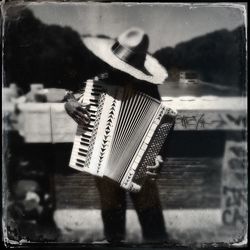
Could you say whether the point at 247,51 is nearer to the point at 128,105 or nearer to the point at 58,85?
the point at 128,105

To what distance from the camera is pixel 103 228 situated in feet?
10.2

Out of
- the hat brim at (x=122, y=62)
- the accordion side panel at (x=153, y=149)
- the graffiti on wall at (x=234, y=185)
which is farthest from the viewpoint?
the graffiti on wall at (x=234, y=185)

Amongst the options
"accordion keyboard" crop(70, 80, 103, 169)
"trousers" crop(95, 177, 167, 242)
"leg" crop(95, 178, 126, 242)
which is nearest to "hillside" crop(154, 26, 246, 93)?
"accordion keyboard" crop(70, 80, 103, 169)

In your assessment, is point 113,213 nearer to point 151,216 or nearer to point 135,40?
point 151,216

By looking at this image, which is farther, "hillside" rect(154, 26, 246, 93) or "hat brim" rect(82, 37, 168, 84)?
"hillside" rect(154, 26, 246, 93)

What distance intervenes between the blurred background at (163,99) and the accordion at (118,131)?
25 centimetres

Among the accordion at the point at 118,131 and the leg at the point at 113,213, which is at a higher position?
the accordion at the point at 118,131

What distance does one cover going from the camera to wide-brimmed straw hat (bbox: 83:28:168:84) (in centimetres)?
260

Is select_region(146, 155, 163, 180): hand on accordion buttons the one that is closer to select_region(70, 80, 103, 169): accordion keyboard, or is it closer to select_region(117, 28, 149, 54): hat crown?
select_region(70, 80, 103, 169): accordion keyboard

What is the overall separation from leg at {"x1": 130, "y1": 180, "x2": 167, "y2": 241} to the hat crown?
103cm

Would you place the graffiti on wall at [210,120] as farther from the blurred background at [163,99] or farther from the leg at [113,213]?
the leg at [113,213]

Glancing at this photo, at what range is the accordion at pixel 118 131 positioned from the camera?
264 centimetres

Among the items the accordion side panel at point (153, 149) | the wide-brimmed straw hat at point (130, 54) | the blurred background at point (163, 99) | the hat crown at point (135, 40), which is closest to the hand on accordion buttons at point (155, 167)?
the accordion side panel at point (153, 149)

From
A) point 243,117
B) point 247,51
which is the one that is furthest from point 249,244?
point 247,51
